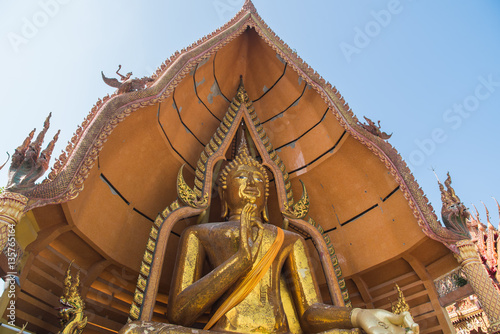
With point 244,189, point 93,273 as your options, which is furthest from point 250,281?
point 93,273

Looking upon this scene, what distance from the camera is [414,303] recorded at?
3.87 m

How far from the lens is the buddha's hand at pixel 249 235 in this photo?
104 inches

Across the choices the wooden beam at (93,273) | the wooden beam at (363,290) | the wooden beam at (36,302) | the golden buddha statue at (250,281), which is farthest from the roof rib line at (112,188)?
the wooden beam at (363,290)

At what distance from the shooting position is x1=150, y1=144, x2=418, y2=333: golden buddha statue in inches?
99.9

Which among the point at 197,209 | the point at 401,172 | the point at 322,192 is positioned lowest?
the point at 197,209

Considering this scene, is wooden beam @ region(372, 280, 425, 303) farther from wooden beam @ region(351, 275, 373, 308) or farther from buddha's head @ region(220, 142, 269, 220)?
buddha's head @ region(220, 142, 269, 220)

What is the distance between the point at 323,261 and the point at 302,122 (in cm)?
202

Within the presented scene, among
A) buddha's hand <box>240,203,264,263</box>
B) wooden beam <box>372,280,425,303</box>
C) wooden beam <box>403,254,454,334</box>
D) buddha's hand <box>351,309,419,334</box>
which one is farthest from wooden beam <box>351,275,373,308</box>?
buddha's hand <box>351,309,419,334</box>

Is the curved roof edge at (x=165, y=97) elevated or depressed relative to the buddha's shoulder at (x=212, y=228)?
elevated

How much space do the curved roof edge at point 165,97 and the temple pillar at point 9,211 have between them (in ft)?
0.27

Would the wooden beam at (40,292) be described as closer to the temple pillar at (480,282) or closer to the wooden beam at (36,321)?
the wooden beam at (36,321)

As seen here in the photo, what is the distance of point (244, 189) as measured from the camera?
3486 millimetres

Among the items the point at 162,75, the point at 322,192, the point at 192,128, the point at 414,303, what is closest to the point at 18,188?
the point at 162,75

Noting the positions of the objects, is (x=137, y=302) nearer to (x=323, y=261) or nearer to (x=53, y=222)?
(x=53, y=222)
